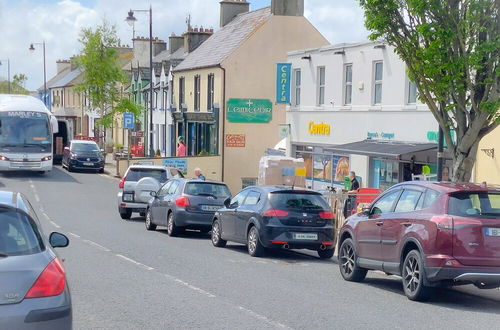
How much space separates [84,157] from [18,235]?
4258 cm

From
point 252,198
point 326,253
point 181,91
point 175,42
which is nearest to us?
point 326,253

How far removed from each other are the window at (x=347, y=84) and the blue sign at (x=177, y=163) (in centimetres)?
1050

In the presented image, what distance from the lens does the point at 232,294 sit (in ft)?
39.1

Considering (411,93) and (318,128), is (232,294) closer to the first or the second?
(411,93)

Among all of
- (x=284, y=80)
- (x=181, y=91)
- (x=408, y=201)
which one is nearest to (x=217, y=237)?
(x=408, y=201)

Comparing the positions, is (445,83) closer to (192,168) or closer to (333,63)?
(333,63)

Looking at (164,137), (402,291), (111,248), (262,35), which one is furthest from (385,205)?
(164,137)

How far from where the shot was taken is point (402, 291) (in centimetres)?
1314

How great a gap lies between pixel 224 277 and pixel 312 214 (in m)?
4.05

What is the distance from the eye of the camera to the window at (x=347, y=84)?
108 ft

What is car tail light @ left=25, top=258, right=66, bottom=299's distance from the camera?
257 inches

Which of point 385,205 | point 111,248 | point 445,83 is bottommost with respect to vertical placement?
point 111,248

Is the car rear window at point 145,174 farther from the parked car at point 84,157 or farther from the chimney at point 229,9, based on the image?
the chimney at point 229,9

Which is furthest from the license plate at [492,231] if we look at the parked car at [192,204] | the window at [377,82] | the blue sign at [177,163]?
the blue sign at [177,163]
